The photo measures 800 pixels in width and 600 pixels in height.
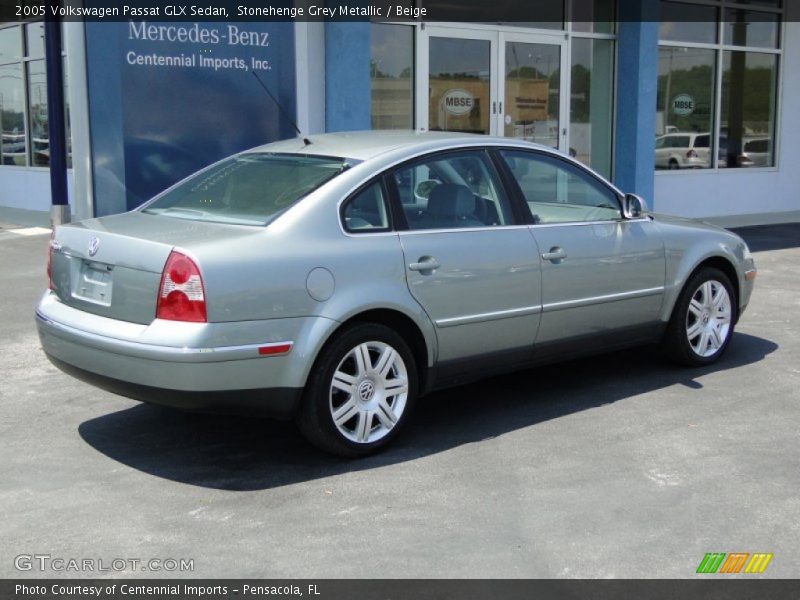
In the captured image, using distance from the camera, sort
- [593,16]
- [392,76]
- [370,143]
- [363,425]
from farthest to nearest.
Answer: [593,16] → [392,76] → [370,143] → [363,425]

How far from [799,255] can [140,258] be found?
9.47 meters

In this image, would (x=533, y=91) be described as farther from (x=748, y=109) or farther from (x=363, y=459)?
(x=363, y=459)

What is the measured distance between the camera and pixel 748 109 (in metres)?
16.3

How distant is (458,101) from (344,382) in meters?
8.65

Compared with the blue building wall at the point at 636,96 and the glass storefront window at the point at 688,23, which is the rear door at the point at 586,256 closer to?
the blue building wall at the point at 636,96

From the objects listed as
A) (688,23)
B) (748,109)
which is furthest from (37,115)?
(748,109)

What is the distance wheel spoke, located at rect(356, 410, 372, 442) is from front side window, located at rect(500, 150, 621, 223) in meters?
1.56

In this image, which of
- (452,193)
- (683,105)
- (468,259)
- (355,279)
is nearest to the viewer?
(355,279)

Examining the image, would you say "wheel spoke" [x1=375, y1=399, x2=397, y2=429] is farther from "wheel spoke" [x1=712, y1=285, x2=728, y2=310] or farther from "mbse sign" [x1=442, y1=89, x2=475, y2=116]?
"mbse sign" [x1=442, y1=89, x2=475, y2=116]

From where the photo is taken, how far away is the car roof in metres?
5.30

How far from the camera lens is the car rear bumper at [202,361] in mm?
4316

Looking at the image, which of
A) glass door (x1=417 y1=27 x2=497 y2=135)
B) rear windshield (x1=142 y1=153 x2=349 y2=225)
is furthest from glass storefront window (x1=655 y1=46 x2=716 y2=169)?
rear windshield (x1=142 y1=153 x2=349 y2=225)
